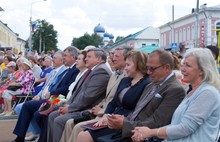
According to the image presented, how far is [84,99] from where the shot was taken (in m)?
5.52

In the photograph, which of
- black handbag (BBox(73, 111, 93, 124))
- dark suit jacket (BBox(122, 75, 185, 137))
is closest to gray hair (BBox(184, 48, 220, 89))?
dark suit jacket (BBox(122, 75, 185, 137))

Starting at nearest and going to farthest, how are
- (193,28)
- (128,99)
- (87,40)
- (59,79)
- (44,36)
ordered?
(128,99) → (59,79) → (193,28) → (44,36) → (87,40)

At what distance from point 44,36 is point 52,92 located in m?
57.5

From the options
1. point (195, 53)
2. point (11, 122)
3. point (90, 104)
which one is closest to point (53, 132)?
point (90, 104)

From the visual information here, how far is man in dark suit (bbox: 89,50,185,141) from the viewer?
3.81 m

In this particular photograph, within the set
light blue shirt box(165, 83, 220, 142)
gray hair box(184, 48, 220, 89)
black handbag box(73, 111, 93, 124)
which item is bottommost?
black handbag box(73, 111, 93, 124)

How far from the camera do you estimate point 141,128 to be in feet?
11.8

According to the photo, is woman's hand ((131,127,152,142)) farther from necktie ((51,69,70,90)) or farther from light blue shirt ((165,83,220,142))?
necktie ((51,69,70,90))

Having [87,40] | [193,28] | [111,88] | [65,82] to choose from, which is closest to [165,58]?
[111,88]

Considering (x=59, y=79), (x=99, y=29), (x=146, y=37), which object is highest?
(x=99, y=29)

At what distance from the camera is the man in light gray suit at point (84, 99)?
5395mm

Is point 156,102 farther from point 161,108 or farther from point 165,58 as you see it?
point 165,58

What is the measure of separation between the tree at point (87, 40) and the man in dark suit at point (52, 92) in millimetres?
70159

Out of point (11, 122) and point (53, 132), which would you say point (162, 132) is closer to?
point (53, 132)
